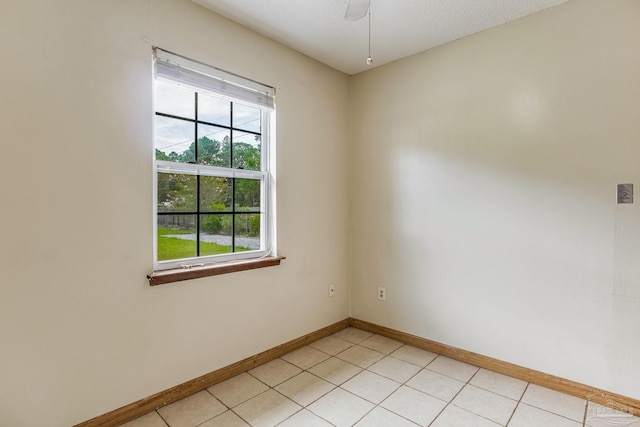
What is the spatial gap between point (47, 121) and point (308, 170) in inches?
70.3

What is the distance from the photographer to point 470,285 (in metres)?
2.54

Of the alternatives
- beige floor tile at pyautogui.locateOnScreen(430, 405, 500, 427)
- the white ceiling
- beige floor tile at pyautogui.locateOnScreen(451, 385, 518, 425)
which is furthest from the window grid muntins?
beige floor tile at pyautogui.locateOnScreen(451, 385, 518, 425)

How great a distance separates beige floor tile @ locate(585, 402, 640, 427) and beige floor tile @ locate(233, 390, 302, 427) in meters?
1.67

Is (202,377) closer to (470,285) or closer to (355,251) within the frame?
(355,251)

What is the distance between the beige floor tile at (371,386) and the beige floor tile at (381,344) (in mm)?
428

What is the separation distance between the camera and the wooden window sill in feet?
6.32

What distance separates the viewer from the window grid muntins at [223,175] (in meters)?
2.15

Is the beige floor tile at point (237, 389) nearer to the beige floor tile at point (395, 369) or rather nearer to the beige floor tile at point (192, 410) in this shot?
the beige floor tile at point (192, 410)

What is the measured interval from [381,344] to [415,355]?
1.05 feet

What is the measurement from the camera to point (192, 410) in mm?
1934

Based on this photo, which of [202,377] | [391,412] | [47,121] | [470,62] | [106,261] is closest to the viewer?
[47,121]

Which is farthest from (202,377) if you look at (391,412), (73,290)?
(391,412)

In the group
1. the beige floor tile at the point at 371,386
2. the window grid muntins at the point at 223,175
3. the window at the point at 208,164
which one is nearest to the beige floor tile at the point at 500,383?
the beige floor tile at the point at 371,386

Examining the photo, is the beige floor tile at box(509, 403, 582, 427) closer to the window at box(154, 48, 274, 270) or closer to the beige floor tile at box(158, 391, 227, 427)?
the beige floor tile at box(158, 391, 227, 427)
